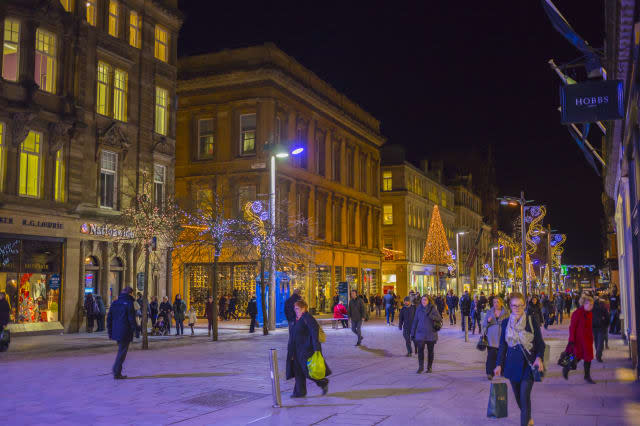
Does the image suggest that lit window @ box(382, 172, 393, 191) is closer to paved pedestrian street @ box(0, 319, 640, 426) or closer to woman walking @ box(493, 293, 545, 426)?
paved pedestrian street @ box(0, 319, 640, 426)

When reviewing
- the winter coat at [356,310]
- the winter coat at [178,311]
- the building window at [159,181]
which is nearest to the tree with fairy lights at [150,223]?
the winter coat at [178,311]

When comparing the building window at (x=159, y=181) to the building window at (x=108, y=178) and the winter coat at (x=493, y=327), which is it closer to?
the building window at (x=108, y=178)

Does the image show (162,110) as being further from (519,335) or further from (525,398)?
(525,398)

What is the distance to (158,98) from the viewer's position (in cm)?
3381

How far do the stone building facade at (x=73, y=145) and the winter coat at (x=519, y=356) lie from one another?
21.2 metres

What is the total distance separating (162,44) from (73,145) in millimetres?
8904

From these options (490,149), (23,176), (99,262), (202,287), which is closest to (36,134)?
(23,176)

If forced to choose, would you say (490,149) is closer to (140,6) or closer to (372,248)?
(372,248)

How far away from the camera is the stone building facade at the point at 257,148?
1629 inches

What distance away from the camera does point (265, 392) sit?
1234 centimetres

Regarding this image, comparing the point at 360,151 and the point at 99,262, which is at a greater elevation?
the point at 360,151

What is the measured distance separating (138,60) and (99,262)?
32.3 ft

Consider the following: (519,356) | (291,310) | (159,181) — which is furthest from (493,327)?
(159,181)

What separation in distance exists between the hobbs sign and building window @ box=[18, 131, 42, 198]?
67.3ft
